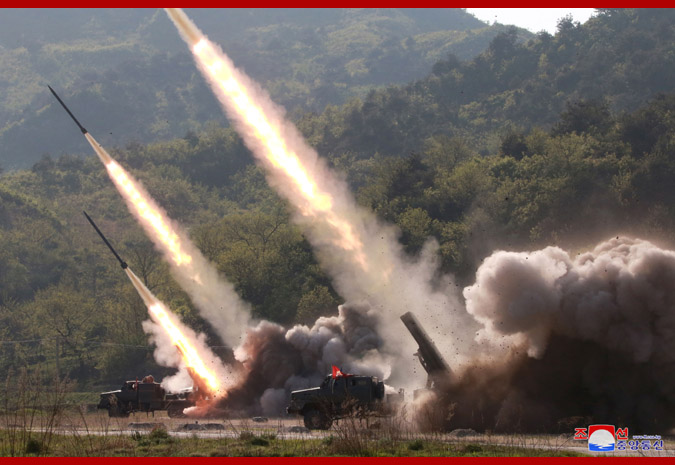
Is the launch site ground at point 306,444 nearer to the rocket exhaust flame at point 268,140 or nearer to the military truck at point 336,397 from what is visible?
the military truck at point 336,397

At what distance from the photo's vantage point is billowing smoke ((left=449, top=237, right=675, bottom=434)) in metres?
42.0

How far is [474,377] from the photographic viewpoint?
153 feet

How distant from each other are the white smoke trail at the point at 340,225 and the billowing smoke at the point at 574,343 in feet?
42.8

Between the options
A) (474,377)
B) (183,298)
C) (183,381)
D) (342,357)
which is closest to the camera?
(474,377)

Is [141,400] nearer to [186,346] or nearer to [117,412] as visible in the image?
[117,412]

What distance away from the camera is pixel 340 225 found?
67875 millimetres

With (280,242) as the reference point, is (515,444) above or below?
below

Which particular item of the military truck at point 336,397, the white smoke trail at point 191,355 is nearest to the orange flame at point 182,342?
the white smoke trail at point 191,355

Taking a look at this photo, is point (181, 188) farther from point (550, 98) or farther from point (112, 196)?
point (550, 98)

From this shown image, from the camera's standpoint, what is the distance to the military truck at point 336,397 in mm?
45000

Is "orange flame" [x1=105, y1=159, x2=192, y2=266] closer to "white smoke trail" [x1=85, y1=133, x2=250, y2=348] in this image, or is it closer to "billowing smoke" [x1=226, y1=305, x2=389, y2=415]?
"white smoke trail" [x1=85, y1=133, x2=250, y2=348]

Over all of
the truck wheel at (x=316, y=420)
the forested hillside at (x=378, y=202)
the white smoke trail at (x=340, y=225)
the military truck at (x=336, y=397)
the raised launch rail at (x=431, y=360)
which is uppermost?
the forested hillside at (x=378, y=202)

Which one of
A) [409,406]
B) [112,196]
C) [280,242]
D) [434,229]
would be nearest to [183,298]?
[280,242]

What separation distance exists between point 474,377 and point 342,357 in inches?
627
